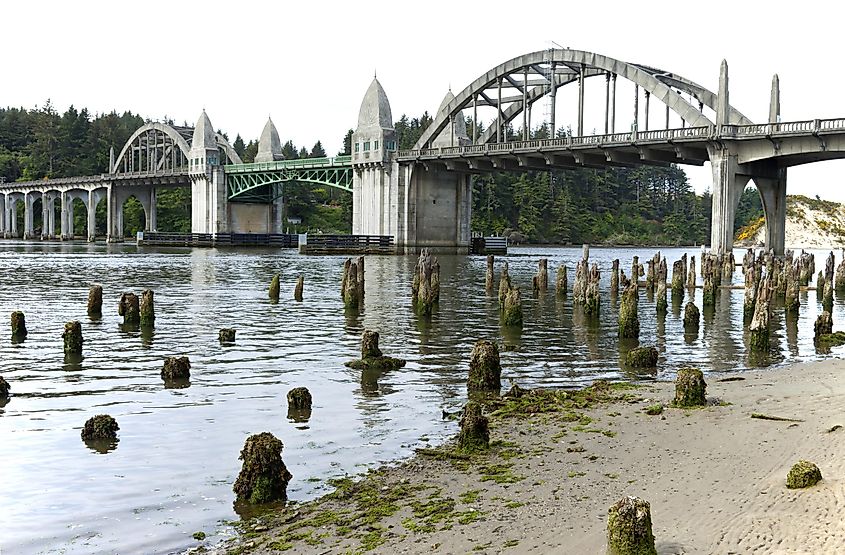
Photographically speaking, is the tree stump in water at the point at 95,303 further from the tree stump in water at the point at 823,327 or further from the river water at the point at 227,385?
the tree stump in water at the point at 823,327

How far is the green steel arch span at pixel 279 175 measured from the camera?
10225 cm

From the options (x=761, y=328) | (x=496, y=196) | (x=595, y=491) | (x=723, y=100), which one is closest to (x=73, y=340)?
(x=595, y=491)

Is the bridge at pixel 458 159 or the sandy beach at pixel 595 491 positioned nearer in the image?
the sandy beach at pixel 595 491

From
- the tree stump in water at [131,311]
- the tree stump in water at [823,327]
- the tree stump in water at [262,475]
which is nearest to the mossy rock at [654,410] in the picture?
the tree stump in water at [262,475]

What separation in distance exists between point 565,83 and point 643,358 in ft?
226

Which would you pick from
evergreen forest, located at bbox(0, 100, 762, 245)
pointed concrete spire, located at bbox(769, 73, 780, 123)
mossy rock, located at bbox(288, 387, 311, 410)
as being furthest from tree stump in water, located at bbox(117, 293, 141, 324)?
evergreen forest, located at bbox(0, 100, 762, 245)

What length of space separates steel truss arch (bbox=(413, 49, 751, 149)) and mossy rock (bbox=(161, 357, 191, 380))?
5241 cm

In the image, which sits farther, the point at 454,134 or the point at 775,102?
the point at 454,134

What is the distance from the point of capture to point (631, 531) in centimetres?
723

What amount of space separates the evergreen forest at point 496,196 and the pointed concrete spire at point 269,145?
2108 cm

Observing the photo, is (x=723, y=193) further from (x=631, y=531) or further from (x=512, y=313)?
(x=631, y=531)

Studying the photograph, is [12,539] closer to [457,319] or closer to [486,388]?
[486,388]

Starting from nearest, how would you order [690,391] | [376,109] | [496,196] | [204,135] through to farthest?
[690,391], [376,109], [204,135], [496,196]

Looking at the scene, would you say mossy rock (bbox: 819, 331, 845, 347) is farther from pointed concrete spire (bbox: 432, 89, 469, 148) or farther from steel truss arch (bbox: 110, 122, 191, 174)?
steel truss arch (bbox: 110, 122, 191, 174)
